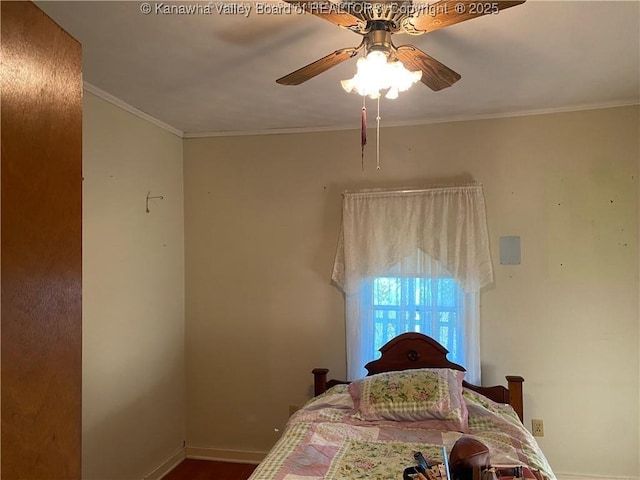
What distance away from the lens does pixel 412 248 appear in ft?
10.2

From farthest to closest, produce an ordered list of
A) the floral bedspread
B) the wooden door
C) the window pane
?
the window pane → the floral bedspread → the wooden door

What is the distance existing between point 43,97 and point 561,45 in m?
2.07

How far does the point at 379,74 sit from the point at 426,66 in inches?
11.4

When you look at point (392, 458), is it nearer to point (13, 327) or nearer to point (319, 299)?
point (319, 299)

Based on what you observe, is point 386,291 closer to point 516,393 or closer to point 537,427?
point 516,393

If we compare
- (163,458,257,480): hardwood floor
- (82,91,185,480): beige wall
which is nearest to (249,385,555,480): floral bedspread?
(163,458,257,480): hardwood floor

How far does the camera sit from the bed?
1954 millimetres

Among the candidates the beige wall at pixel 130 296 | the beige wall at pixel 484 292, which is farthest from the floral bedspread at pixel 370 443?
the beige wall at pixel 130 296

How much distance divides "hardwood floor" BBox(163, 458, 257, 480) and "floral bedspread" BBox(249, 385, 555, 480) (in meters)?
0.99

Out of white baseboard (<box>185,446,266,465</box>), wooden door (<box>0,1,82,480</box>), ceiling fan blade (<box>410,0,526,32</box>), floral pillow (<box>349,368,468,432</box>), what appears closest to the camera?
wooden door (<box>0,1,82,480</box>)

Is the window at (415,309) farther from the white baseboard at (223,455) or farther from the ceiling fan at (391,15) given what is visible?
the ceiling fan at (391,15)

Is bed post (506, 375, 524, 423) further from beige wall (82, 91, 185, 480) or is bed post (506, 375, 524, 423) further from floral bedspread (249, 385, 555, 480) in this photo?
beige wall (82, 91, 185, 480)

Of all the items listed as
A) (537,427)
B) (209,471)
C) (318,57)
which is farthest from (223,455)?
(318,57)

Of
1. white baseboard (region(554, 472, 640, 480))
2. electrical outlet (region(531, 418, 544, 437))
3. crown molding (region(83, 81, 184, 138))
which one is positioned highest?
crown molding (region(83, 81, 184, 138))
